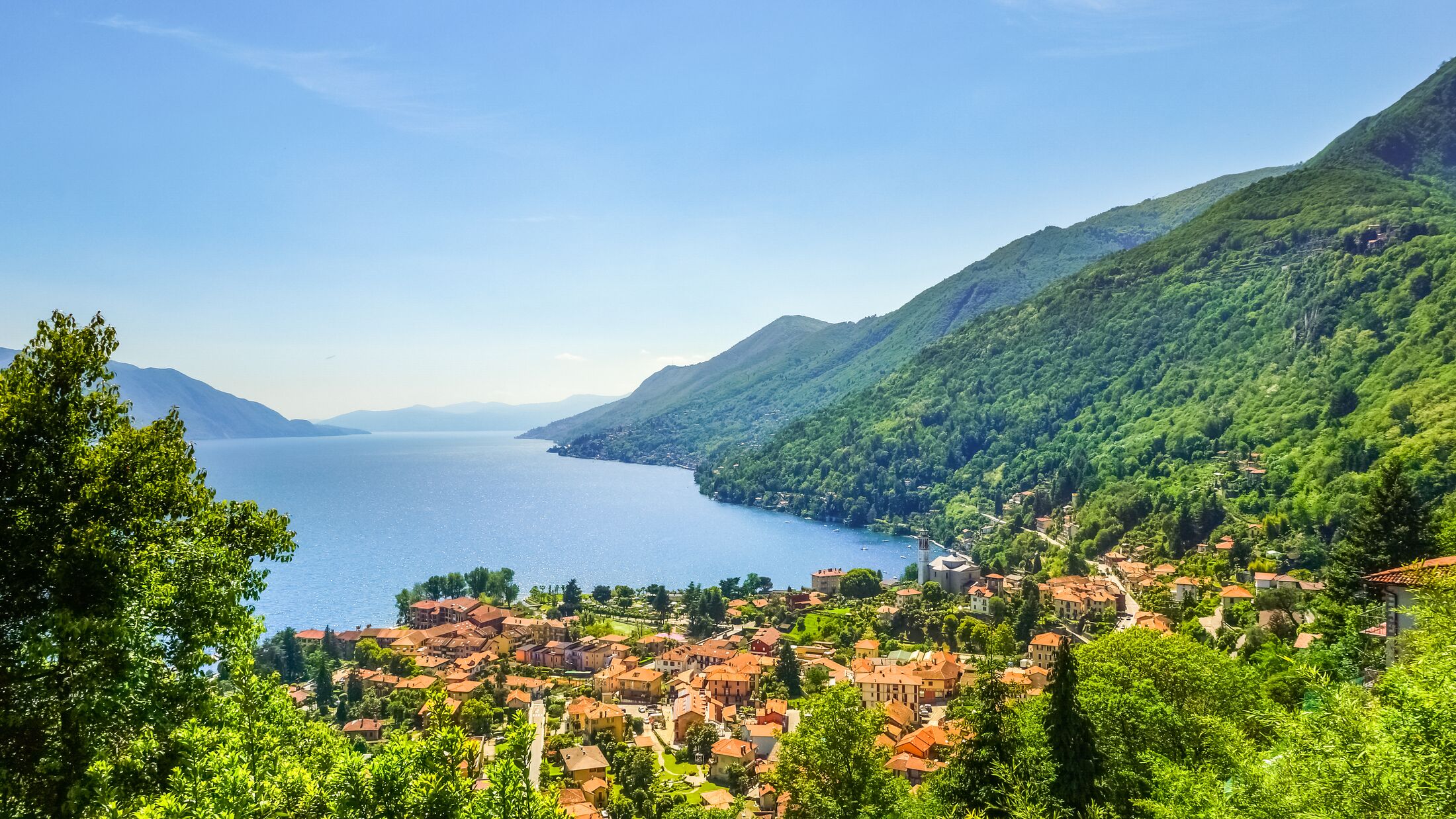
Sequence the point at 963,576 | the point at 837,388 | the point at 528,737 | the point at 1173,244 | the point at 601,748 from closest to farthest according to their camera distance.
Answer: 1. the point at 528,737
2. the point at 601,748
3. the point at 963,576
4. the point at 1173,244
5. the point at 837,388

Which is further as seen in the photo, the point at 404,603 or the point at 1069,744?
the point at 404,603

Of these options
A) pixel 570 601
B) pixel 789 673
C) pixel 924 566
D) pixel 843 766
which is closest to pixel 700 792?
pixel 789 673

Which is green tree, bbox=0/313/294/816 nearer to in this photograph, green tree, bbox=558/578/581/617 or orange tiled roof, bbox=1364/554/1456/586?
orange tiled roof, bbox=1364/554/1456/586

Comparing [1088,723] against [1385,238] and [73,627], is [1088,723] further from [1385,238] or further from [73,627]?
[1385,238]

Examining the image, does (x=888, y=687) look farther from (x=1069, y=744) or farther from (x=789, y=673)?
(x=1069, y=744)

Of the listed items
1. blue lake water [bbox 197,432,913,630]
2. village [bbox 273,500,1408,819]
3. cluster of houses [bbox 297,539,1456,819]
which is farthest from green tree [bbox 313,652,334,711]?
blue lake water [bbox 197,432,913,630]

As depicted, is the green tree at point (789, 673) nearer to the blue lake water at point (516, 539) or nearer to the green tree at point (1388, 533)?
the green tree at point (1388, 533)

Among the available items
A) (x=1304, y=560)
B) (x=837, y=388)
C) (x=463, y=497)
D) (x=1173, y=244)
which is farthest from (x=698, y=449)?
(x=1304, y=560)
